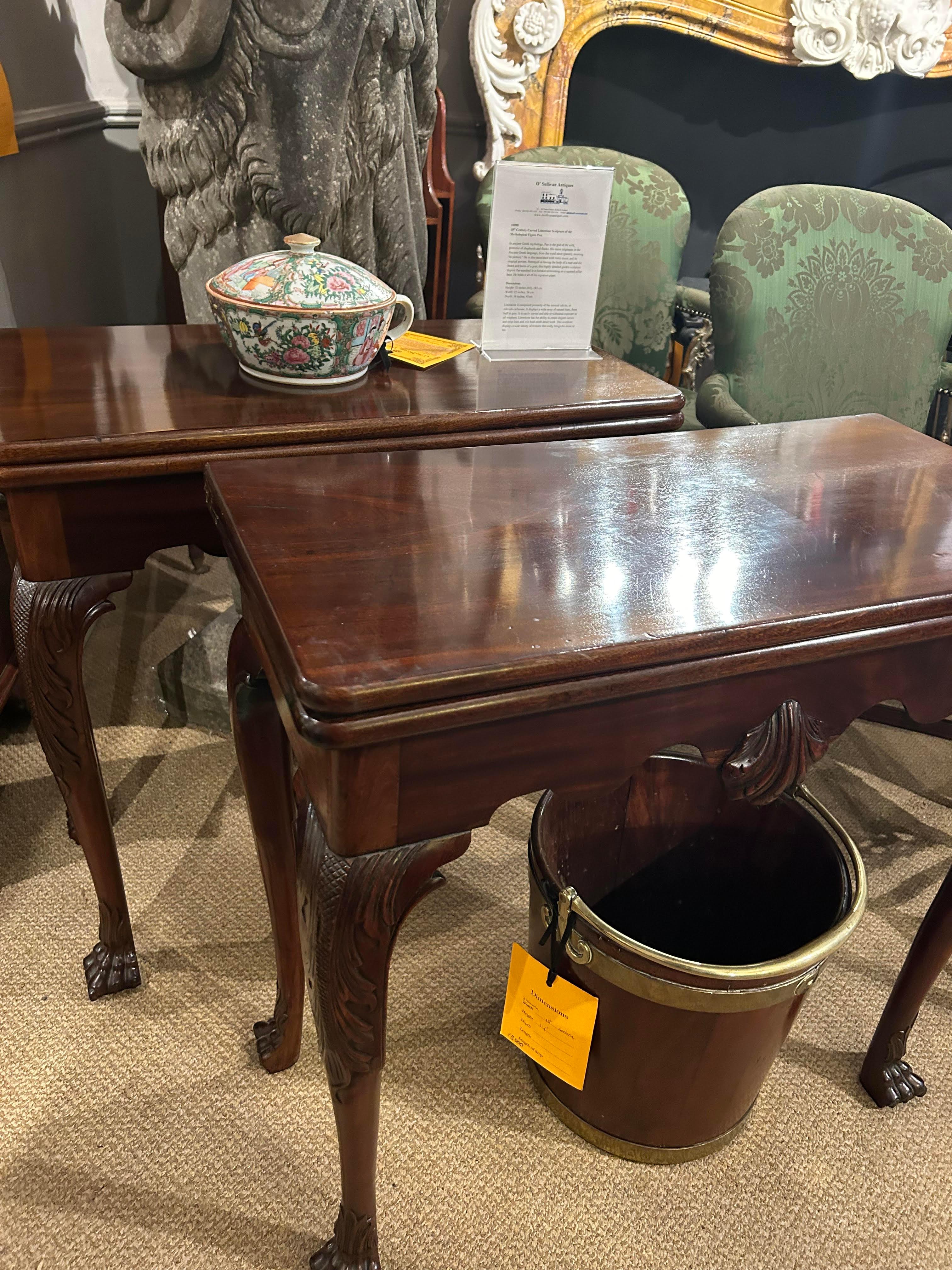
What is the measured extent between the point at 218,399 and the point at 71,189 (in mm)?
1504

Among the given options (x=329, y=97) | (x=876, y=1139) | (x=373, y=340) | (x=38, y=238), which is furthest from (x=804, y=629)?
(x=38, y=238)

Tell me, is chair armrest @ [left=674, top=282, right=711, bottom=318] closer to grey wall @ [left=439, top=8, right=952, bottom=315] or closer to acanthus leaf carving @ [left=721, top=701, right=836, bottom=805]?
grey wall @ [left=439, top=8, right=952, bottom=315]

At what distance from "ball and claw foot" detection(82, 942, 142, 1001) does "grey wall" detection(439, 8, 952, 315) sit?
8.24 feet

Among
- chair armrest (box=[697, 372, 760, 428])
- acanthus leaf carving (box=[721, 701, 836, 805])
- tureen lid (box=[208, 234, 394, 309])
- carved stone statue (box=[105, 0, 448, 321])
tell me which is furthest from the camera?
chair armrest (box=[697, 372, 760, 428])

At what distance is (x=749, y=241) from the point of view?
1.57 metres

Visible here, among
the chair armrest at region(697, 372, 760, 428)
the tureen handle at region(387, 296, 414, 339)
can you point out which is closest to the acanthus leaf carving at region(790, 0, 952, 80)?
the chair armrest at region(697, 372, 760, 428)

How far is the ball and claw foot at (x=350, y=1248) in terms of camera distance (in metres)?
0.80

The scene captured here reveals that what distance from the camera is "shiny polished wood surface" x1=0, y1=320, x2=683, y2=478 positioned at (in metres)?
0.81

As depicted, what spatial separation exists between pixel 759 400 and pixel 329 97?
2.92 feet

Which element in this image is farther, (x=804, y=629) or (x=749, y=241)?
(x=749, y=241)

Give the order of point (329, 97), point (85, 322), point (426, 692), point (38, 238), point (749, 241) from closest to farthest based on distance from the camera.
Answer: point (426, 692) < point (329, 97) < point (749, 241) < point (38, 238) < point (85, 322)

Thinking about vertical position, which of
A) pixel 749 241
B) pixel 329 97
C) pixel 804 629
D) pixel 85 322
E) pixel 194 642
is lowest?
pixel 194 642

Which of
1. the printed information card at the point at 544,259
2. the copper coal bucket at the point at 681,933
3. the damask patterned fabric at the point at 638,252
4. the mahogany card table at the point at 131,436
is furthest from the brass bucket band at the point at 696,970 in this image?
the damask patterned fabric at the point at 638,252

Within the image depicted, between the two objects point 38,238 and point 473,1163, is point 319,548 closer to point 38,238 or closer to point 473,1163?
point 473,1163
